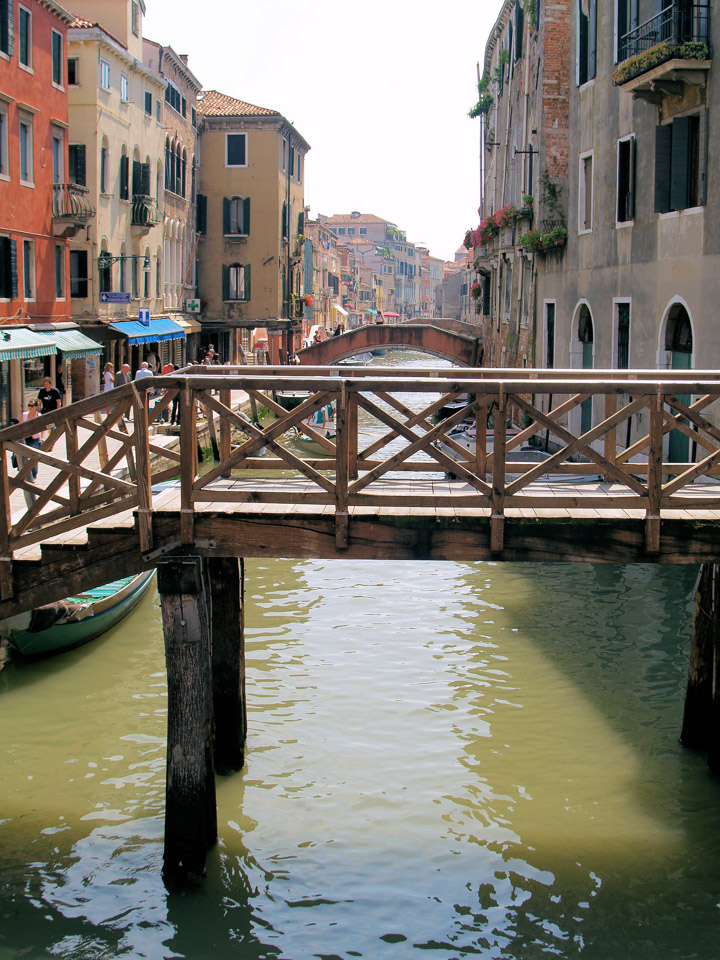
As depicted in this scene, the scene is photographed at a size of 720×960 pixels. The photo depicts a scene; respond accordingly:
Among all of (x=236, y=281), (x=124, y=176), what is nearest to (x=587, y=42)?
(x=124, y=176)

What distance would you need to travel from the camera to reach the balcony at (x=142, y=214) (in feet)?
105

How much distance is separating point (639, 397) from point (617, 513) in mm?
760

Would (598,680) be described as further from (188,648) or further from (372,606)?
(188,648)

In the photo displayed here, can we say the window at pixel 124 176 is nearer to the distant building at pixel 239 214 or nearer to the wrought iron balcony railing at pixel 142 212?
the wrought iron balcony railing at pixel 142 212

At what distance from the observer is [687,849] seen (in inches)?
313

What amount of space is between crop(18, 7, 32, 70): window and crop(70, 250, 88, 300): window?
6.14 m

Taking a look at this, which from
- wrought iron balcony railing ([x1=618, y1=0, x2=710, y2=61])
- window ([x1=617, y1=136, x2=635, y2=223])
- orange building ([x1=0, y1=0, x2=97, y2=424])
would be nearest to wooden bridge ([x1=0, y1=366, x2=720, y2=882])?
wrought iron balcony railing ([x1=618, y1=0, x2=710, y2=61])

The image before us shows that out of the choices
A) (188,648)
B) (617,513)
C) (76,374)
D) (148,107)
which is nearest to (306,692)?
(188,648)

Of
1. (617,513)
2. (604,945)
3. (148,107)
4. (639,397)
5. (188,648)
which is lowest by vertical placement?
(604,945)

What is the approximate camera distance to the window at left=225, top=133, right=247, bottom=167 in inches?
1793

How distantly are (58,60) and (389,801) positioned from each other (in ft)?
68.6

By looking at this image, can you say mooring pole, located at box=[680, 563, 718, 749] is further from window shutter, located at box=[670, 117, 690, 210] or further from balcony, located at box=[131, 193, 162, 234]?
balcony, located at box=[131, 193, 162, 234]

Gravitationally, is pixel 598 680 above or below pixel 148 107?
below

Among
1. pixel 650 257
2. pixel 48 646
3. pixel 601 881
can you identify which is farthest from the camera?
pixel 650 257
